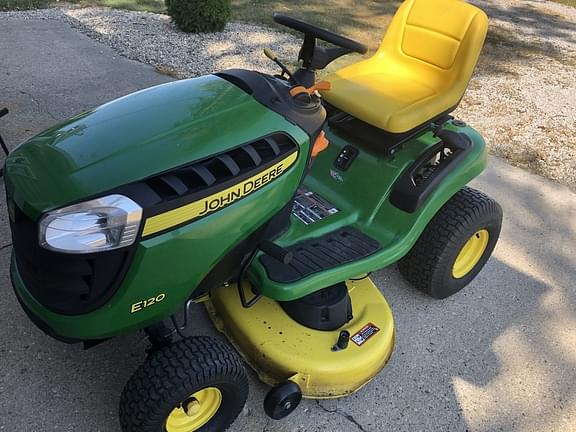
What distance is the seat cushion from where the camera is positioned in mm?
2178

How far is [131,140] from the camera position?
1.54 meters

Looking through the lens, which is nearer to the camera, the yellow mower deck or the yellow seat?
the yellow mower deck

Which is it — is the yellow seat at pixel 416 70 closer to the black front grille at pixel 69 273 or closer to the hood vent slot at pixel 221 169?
the hood vent slot at pixel 221 169

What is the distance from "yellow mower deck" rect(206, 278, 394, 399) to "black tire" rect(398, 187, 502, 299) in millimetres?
350

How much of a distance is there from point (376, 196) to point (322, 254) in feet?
1.35

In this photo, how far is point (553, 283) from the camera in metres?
2.69

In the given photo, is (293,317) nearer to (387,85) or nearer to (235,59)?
(387,85)

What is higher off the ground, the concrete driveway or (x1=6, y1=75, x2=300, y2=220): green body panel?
(x1=6, y1=75, x2=300, y2=220): green body panel

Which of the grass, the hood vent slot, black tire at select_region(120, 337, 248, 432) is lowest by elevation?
the grass

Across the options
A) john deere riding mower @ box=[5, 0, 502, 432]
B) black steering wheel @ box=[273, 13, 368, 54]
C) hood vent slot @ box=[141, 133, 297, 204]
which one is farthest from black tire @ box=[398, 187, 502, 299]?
hood vent slot @ box=[141, 133, 297, 204]

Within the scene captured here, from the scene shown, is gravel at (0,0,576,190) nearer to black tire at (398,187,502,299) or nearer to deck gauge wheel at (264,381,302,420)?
black tire at (398,187,502,299)

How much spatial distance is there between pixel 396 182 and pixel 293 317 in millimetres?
683

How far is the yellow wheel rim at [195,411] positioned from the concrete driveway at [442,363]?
6.0 inches

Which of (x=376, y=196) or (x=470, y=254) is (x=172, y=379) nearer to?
(x=376, y=196)
